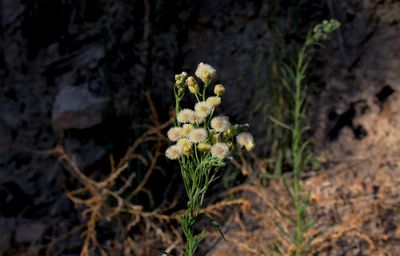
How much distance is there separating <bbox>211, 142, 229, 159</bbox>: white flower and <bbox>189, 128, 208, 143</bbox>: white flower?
2cm

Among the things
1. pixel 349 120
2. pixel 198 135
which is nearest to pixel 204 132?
pixel 198 135

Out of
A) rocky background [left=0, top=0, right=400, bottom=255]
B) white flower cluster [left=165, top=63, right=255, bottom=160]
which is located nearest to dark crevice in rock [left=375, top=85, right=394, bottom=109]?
rocky background [left=0, top=0, right=400, bottom=255]

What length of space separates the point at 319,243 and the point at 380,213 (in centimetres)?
28

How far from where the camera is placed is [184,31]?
8.86 feet

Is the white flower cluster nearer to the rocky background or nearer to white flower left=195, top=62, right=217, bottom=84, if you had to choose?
white flower left=195, top=62, right=217, bottom=84

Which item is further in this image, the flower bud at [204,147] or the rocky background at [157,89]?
the rocky background at [157,89]

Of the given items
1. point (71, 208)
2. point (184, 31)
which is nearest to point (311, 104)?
point (184, 31)

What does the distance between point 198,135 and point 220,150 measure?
0.15 ft

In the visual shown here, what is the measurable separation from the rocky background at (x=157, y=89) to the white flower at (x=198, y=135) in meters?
1.30

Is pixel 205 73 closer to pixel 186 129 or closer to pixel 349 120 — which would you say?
pixel 186 129

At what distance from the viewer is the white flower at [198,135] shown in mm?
1112

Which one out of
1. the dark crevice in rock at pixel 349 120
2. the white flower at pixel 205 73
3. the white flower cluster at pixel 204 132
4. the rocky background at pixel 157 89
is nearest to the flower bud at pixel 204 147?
the white flower cluster at pixel 204 132

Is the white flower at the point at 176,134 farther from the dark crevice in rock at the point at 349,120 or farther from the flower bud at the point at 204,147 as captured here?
the dark crevice in rock at the point at 349,120

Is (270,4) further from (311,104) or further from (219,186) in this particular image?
(219,186)
